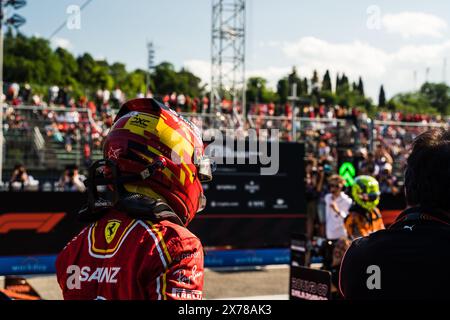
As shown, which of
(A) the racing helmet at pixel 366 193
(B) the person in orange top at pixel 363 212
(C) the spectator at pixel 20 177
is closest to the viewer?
(B) the person in orange top at pixel 363 212

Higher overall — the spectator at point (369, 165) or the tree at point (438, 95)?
the tree at point (438, 95)

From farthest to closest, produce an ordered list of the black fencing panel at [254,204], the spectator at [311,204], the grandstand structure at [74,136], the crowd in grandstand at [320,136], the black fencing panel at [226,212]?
the grandstand structure at [74,136], the crowd in grandstand at [320,136], the spectator at [311,204], the black fencing panel at [254,204], the black fencing panel at [226,212]

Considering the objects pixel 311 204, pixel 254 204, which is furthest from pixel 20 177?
pixel 311 204

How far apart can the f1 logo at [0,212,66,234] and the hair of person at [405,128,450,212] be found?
8885 mm

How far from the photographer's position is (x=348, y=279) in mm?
2188

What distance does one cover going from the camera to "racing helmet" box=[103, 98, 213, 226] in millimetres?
2262

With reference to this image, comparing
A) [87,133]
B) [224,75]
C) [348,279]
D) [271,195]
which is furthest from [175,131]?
[224,75]

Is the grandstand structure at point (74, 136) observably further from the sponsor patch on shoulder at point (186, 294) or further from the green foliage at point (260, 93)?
the green foliage at point (260, 93)

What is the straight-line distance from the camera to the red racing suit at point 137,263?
2002 mm

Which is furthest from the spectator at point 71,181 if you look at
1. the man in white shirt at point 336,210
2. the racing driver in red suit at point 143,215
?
the racing driver in red suit at point 143,215

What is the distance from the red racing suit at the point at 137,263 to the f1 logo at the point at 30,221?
27.2 ft

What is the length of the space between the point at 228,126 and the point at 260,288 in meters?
7.43

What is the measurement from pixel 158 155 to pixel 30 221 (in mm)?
8590
